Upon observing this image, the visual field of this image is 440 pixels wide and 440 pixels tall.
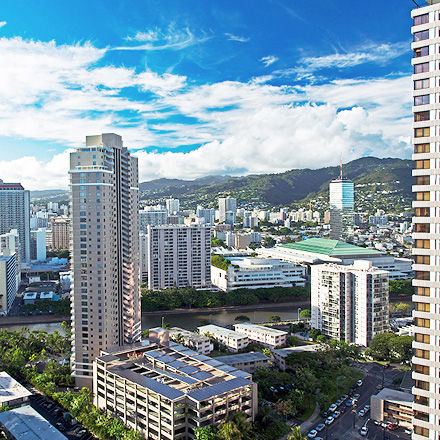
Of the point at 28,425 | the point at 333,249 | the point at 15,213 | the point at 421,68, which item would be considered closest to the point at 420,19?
the point at 421,68

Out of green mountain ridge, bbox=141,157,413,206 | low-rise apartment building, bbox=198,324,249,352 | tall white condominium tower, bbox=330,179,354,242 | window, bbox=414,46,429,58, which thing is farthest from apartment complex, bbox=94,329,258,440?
green mountain ridge, bbox=141,157,413,206

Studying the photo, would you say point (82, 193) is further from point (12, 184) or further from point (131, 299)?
point (12, 184)

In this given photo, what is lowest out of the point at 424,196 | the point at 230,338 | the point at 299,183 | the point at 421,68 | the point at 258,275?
the point at 230,338

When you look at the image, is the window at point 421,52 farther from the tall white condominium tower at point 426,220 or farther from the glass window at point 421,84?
the glass window at point 421,84

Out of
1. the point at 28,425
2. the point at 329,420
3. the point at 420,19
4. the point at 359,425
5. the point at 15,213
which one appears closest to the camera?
the point at 420,19

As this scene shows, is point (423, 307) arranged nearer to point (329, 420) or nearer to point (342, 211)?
point (329, 420)

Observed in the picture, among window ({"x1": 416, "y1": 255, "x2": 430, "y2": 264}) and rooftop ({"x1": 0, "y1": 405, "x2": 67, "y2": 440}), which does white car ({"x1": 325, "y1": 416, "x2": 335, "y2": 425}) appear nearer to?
rooftop ({"x1": 0, "y1": 405, "x2": 67, "y2": 440})

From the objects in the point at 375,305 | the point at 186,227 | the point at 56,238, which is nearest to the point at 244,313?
the point at 186,227

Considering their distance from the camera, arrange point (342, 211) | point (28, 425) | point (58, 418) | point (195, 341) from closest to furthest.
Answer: point (28, 425)
point (58, 418)
point (195, 341)
point (342, 211)

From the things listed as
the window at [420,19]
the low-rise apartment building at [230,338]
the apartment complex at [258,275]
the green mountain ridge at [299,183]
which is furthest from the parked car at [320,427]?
the green mountain ridge at [299,183]
